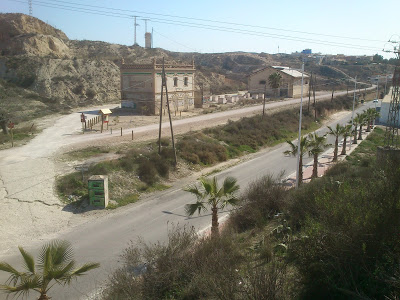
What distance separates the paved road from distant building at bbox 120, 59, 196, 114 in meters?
23.3

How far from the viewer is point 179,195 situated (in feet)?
69.6

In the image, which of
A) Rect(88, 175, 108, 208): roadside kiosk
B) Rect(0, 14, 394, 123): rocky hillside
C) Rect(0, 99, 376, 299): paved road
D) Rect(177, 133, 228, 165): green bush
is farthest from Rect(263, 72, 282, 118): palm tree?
Rect(88, 175, 108, 208): roadside kiosk

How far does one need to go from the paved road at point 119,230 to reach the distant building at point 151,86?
23287 millimetres

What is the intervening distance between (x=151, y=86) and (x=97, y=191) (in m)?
27.5

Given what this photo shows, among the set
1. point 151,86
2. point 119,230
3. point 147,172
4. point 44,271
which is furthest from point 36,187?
point 151,86

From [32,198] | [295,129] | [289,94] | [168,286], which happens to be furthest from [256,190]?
[289,94]

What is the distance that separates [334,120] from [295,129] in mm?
14915

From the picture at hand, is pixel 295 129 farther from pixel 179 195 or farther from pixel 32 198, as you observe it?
pixel 32 198

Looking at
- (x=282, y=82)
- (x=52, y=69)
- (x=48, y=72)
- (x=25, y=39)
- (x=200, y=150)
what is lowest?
(x=200, y=150)

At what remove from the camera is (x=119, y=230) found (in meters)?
15.9

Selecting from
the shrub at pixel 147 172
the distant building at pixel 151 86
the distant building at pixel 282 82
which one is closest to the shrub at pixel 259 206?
the shrub at pixel 147 172

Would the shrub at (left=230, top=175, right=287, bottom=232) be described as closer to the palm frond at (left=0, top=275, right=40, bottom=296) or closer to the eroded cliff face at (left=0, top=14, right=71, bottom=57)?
the palm frond at (left=0, top=275, right=40, bottom=296)

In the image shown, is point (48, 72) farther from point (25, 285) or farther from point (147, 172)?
point (25, 285)

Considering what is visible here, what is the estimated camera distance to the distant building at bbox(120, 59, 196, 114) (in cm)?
4381
